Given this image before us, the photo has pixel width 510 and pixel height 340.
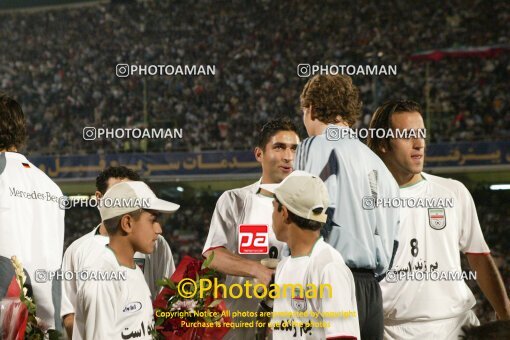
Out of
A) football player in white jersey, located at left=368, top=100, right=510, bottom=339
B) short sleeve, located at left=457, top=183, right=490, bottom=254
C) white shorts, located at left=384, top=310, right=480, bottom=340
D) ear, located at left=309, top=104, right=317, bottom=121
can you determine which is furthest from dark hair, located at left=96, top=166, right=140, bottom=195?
short sleeve, located at left=457, top=183, right=490, bottom=254

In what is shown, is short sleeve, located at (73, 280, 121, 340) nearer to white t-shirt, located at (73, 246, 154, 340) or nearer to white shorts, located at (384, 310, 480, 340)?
white t-shirt, located at (73, 246, 154, 340)

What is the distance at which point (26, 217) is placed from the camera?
222 cm

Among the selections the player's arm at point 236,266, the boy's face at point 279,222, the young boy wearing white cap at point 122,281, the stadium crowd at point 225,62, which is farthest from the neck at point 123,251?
the stadium crowd at point 225,62

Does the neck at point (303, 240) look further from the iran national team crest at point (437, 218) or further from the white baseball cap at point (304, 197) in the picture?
the iran national team crest at point (437, 218)

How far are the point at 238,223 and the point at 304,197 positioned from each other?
2.16 feet

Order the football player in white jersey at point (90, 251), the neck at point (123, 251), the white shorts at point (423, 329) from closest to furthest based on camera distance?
the neck at point (123, 251) < the football player in white jersey at point (90, 251) < the white shorts at point (423, 329)

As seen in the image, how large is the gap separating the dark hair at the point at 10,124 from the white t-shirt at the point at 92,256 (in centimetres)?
44

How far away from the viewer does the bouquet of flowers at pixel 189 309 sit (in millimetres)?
2500

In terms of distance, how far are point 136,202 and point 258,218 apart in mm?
452

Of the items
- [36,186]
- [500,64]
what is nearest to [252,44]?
[500,64]

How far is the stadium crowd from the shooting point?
11.6ft

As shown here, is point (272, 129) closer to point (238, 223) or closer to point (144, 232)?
point (238, 223)

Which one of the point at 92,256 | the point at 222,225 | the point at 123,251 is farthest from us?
the point at 222,225

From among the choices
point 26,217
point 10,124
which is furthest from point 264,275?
point 10,124
